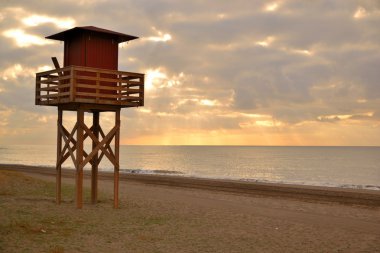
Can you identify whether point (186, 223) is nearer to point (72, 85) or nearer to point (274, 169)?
point (72, 85)

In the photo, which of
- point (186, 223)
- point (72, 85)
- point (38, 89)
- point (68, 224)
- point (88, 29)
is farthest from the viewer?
point (38, 89)

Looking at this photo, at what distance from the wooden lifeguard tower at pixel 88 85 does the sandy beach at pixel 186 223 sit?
218 centimetres

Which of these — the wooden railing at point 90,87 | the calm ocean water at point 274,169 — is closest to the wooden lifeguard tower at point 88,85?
the wooden railing at point 90,87

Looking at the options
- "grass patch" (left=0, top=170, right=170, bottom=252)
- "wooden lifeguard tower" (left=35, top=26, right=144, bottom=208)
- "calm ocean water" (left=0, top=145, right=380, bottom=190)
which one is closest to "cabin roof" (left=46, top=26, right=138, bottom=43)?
"wooden lifeguard tower" (left=35, top=26, right=144, bottom=208)

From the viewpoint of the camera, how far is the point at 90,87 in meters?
16.8

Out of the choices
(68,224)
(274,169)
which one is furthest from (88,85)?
(274,169)

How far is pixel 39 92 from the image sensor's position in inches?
736

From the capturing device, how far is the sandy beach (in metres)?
12.2

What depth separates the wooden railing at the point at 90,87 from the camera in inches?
653

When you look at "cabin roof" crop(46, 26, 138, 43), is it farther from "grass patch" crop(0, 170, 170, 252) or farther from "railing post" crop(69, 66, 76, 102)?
→ "grass patch" crop(0, 170, 170, 252)

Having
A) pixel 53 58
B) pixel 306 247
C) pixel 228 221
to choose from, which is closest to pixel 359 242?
pixel 306 247

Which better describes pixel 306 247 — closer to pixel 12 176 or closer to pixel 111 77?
pixel 111 77

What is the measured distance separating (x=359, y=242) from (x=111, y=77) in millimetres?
11726

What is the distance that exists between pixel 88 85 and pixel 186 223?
675 centimetres
